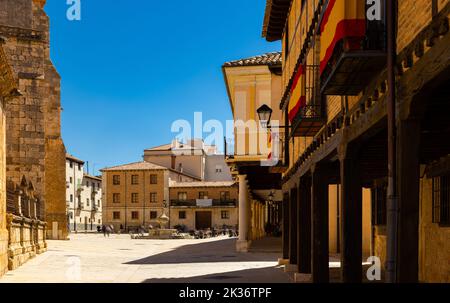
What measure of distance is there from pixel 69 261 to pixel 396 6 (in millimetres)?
18669

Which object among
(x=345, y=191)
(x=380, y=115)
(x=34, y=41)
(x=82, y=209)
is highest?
(x=34, y=41)

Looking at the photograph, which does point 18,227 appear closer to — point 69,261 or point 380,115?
point 69,261

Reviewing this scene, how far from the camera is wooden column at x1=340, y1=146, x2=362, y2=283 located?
8305 millimetres

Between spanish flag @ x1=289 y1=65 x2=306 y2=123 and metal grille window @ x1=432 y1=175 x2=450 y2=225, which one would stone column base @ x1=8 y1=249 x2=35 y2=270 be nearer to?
spanish flag @ x1=289 y1=65 x2=306 y2=123

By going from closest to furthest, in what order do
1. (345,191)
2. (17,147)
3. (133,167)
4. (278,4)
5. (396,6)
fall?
(396,6)
(345,191)
(278,4)
(17,147)
(133,167)

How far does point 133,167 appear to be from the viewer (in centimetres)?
8138

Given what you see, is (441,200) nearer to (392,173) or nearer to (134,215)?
(392,173)

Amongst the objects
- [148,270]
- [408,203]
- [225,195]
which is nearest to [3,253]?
[148,270]

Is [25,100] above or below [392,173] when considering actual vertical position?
above

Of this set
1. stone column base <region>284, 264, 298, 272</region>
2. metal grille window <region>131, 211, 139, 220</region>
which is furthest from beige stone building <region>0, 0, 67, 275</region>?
metal grille window <region>131, 211, 139, 220</region>

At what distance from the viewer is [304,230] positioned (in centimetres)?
1396

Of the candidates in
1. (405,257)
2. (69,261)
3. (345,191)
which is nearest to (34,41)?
(69,261)

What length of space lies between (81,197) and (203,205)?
1999 cm

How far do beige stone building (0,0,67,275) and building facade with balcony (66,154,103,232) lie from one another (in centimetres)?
3354
